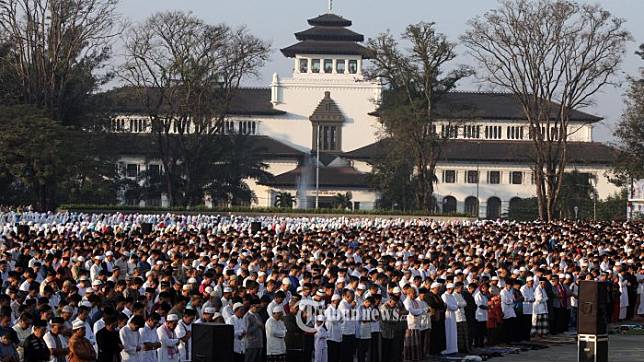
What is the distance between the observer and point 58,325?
15.0 meters

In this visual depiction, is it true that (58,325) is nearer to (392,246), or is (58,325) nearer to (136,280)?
(136,280)

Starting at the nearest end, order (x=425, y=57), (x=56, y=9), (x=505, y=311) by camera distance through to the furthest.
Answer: (x=505, y=311), (x=56, y=9), (x=425, y=57)

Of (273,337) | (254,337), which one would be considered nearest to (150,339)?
(254,337)

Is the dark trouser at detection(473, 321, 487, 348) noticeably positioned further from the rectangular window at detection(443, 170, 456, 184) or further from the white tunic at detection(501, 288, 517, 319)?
the rectangular window at detection(443, 170, 456, 184)

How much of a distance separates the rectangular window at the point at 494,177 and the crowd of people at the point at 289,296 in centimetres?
5677

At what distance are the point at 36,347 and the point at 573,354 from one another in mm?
10331

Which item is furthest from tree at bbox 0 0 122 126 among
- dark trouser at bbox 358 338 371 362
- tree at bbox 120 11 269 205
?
dark trouser at bbox 358 338 371 362

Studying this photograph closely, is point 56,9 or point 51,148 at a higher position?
point 56,9

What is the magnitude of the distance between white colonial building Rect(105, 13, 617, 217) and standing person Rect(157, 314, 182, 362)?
229 ft

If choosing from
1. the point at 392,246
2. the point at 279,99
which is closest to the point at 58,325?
the point at 392,246

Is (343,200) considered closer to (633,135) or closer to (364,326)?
(633,135)

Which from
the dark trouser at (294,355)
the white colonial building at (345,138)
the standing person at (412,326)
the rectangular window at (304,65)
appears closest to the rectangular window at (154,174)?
the white colonial building at (345,138)

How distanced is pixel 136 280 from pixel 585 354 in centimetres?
644

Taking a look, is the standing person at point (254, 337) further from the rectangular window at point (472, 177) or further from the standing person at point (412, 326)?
the rectangular window at point (472, 177)
